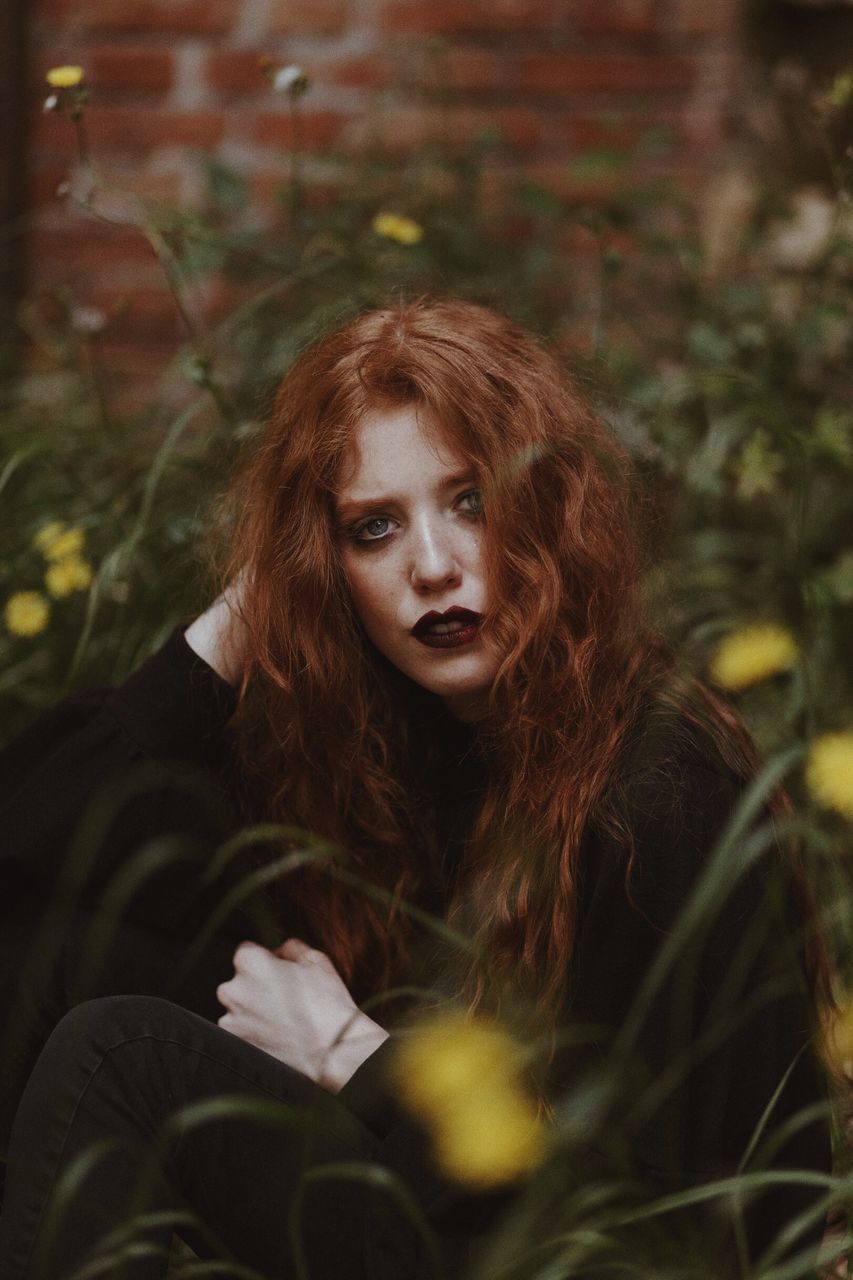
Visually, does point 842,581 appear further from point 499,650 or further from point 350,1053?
point 350,1053

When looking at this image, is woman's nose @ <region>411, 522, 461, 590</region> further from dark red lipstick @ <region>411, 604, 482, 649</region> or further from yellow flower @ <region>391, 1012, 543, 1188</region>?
yellow flower @ <region>391, 1012, 543, 1188</region>

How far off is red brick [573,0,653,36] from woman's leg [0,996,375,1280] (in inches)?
77.8

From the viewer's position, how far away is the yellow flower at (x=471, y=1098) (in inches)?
36.2

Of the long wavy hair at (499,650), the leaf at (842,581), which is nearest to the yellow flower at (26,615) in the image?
the long wavy hair at (499,650)

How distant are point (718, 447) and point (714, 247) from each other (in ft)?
2.60

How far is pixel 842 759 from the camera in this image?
117 centimetres

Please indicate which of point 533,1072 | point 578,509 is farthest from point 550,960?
point 578,509

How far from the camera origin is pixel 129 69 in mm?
2523

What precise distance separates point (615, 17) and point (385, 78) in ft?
1.41

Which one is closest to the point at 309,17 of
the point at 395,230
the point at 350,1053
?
the point at 395,230

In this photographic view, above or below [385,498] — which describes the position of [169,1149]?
below

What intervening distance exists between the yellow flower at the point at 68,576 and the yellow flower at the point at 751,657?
772 mm

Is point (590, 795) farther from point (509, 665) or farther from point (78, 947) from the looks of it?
point (78, 947)

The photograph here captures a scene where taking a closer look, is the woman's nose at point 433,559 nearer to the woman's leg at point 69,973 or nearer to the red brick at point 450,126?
the woman's leg at point 69,973
